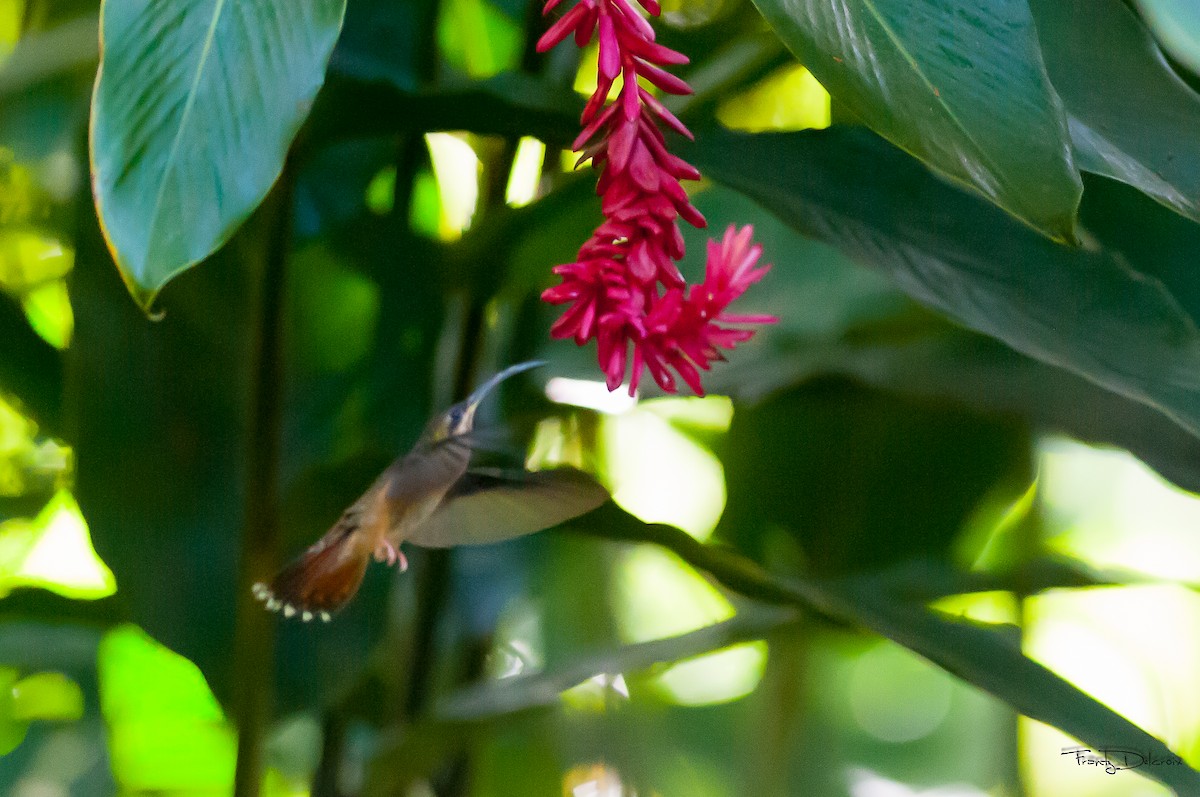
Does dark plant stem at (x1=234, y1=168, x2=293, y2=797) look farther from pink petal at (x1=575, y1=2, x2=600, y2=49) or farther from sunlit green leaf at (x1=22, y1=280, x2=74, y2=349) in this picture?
sunlit green leaf at (x1=22, y1=280, x2=74, y2=349)

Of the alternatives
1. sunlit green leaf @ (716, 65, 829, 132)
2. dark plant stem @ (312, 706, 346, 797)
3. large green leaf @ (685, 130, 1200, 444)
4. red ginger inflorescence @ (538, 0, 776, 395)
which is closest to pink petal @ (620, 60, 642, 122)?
red ginger inflorescence @ (538, 0, 776, 395)

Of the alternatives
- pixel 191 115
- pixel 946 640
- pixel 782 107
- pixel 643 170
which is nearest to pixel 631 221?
pixel 643 170

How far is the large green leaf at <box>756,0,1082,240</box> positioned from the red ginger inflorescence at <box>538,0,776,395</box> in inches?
1.5

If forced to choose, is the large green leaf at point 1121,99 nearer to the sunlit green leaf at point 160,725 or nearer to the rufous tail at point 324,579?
the rufous tail at point 324,579

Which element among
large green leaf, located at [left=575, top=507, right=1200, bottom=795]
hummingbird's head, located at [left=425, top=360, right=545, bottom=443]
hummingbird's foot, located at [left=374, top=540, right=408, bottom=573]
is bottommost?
large green leaf, located at [left=575, top=507, right=1200, bottom=795]

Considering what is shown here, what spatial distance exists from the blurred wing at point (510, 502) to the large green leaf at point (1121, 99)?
19 centimetres

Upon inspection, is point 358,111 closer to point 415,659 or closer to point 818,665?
point 415,659

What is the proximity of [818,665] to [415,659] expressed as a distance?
0.35 metres

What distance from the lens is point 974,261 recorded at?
35 cm

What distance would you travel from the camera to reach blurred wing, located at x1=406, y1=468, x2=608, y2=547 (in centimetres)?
34

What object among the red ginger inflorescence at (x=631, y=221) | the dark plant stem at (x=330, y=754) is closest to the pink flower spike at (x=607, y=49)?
the red ginger inflorescence at (x=631, y=221)

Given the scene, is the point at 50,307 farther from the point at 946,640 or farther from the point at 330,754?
the point at 946,640

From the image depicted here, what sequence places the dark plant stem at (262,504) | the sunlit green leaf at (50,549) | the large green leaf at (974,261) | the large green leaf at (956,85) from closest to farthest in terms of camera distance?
the large green leaf at (956,85), the large green leaf at (974,261), the dark plant stem at (262,504), the sunlit green leaf at (50,549)

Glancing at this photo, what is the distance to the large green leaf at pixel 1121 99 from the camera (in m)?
0.28
